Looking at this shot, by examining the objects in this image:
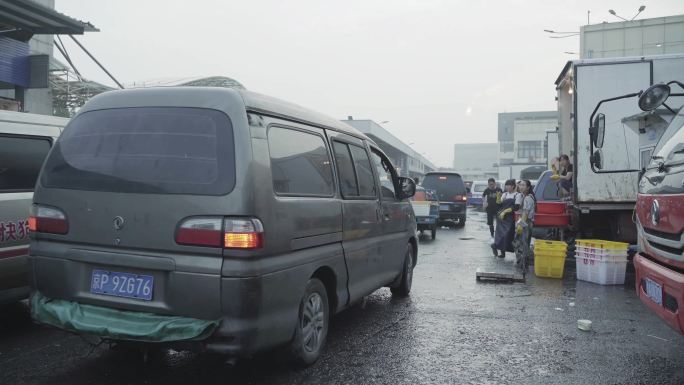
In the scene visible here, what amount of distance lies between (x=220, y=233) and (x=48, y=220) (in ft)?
4.32

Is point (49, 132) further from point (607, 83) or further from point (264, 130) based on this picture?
point (607, 83)

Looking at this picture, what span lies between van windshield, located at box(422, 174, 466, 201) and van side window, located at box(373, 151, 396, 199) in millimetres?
12622

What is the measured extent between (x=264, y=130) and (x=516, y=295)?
4.74m

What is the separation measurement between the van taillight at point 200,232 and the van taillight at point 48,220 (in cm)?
90

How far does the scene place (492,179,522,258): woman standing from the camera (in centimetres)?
1001

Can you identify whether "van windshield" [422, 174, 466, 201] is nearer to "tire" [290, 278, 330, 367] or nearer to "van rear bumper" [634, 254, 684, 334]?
"van rear bumper" [634, 254, 684, 334]

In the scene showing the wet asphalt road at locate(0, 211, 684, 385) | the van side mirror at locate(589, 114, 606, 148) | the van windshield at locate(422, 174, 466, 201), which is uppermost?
the van side mirror at locate(589, 114, 606, 148)

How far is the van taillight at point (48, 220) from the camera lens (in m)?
3.38

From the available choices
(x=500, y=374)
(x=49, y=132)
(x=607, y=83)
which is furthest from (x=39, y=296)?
(x=607, y=83)

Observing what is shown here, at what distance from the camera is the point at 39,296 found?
11.2 ft

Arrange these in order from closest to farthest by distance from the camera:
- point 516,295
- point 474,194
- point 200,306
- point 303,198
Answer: point 200,306
point 303,198
point 516,295
point 474,194

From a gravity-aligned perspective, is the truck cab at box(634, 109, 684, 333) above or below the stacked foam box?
above

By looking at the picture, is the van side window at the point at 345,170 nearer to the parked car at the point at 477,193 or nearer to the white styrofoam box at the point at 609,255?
the white styrofoam box at the point at 609,255

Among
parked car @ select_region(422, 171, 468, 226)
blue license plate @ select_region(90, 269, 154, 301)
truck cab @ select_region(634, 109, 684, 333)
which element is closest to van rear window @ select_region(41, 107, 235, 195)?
blue license plate @ select_region(90, 269, 154, 301)
